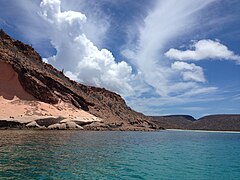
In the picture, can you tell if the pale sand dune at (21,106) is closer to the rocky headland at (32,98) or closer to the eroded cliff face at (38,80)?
A: the rocky headland at (32,98)

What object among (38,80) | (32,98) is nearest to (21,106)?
(32,98)

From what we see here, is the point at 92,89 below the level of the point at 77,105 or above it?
above

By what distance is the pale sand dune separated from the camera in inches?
2206

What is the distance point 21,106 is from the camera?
2383 inches

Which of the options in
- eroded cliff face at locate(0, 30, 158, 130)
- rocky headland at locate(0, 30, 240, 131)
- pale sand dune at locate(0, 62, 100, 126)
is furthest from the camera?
eroded cliff face at locate(0, 30, 158, 130)

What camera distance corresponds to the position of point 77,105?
257ft

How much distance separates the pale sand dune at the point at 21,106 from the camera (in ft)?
184

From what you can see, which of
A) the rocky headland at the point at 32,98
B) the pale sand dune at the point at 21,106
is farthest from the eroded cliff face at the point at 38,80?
the pale sand dune at the point at 21,106

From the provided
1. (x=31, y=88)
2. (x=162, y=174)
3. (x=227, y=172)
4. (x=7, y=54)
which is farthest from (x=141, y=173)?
(x=7, y=54)

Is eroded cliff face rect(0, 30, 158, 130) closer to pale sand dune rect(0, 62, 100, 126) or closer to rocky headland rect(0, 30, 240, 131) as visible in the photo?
rocky headland rect(0, 30, 240, 131)

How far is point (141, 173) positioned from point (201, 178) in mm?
3606

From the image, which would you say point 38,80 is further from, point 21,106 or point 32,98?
point 21,106

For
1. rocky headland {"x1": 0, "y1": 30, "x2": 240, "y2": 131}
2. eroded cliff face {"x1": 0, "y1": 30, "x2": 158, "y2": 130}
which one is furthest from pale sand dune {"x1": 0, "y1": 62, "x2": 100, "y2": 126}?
eroded cliff face {"x1": 0, "y1": 30, "x2": 158, "y2": 130}

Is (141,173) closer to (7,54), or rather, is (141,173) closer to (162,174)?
(162,174)
